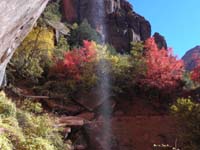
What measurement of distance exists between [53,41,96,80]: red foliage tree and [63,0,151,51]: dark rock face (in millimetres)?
15534

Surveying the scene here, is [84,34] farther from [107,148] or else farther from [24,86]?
[107,148]

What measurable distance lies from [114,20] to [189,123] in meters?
26.7

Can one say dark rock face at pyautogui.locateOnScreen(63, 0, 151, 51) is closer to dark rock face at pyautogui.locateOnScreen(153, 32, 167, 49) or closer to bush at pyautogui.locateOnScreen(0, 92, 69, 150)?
dark rock face at pyautogui.locateOnScreen(153, 32, 167, 49)

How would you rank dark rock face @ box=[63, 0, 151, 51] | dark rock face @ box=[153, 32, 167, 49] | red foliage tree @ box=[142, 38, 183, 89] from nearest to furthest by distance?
red foliage tree @ box=[142, 38, 183, 89], dark rock face @ box=[63, 0, 151, 51], dark rock face @ box=[153, 32, 167, 49]

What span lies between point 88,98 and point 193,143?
9257mm

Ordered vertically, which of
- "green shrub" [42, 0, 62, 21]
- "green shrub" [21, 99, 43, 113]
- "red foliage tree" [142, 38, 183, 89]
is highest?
"green shrub" [42, 0, 62, 21]

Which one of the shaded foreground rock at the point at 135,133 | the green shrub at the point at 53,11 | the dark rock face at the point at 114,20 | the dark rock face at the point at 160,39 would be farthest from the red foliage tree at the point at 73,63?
the dark rock face at the point at 160,39

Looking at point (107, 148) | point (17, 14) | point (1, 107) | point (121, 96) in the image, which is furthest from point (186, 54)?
point (17, 14)

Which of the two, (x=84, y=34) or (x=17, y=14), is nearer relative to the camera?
(x=17, y=14)

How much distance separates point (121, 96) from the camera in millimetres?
21172

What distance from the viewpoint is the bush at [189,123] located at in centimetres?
1208

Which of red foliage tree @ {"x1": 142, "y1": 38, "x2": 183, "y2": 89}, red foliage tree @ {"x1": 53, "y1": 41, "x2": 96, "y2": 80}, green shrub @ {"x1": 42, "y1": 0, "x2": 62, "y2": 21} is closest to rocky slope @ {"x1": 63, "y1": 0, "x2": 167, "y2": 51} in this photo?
green shrub @ {"x1": 42, "y1": 0, "x2": 62, "y2": 21}

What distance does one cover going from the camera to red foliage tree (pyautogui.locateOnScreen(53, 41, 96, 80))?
793 inches

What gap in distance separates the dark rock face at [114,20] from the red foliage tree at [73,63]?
612 inches
